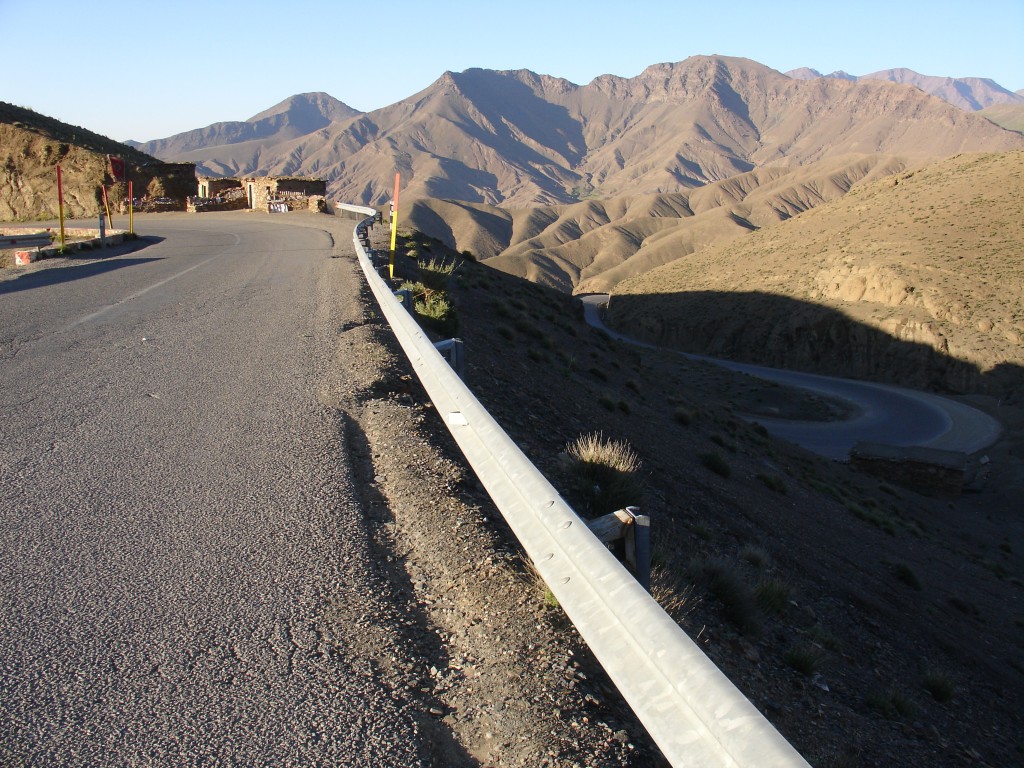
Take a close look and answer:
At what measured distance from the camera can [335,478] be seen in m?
4.99

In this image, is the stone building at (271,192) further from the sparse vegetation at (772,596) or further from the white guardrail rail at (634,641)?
the white guardrail rail at (634,641)

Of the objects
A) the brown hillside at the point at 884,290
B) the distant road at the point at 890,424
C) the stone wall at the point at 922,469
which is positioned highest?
the brown hillside at the point at 884,290

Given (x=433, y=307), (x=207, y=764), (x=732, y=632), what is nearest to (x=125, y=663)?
(x=207, y=764)

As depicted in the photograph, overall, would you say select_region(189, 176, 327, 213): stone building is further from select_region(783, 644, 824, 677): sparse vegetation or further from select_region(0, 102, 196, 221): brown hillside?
select_region(783, 644, 824, 677): sparse vegetation

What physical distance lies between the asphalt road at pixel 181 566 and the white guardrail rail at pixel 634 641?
28.7 inches

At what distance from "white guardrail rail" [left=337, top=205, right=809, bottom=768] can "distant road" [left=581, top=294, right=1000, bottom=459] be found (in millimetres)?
37286

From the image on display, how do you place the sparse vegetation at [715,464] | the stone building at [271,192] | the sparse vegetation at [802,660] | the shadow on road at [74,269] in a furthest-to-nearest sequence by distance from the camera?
1. the stone building at [271,192]
2. the sparse vegetation at [715,464]
3. the shadow on road at [74,269]
4. the sparse vegetation at [802,660]

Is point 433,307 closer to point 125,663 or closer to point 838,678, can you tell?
point 838,678

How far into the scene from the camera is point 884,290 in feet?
212

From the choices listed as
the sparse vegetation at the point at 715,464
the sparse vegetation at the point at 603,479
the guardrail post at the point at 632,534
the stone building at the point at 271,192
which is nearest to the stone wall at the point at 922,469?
the sparse vegetation at the point at 715,464

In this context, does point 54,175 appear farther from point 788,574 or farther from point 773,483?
point 788,574

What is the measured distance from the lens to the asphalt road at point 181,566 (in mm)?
2594

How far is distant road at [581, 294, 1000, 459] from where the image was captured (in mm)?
43594

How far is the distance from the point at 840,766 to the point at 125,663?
10.7 feet
